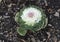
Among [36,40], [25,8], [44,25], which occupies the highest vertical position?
[25,8]

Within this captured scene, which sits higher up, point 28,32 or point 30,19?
point 30,19

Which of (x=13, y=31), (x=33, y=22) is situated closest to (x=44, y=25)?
(x=33, y=22)

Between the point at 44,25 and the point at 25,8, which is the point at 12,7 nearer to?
the point at 25,8
